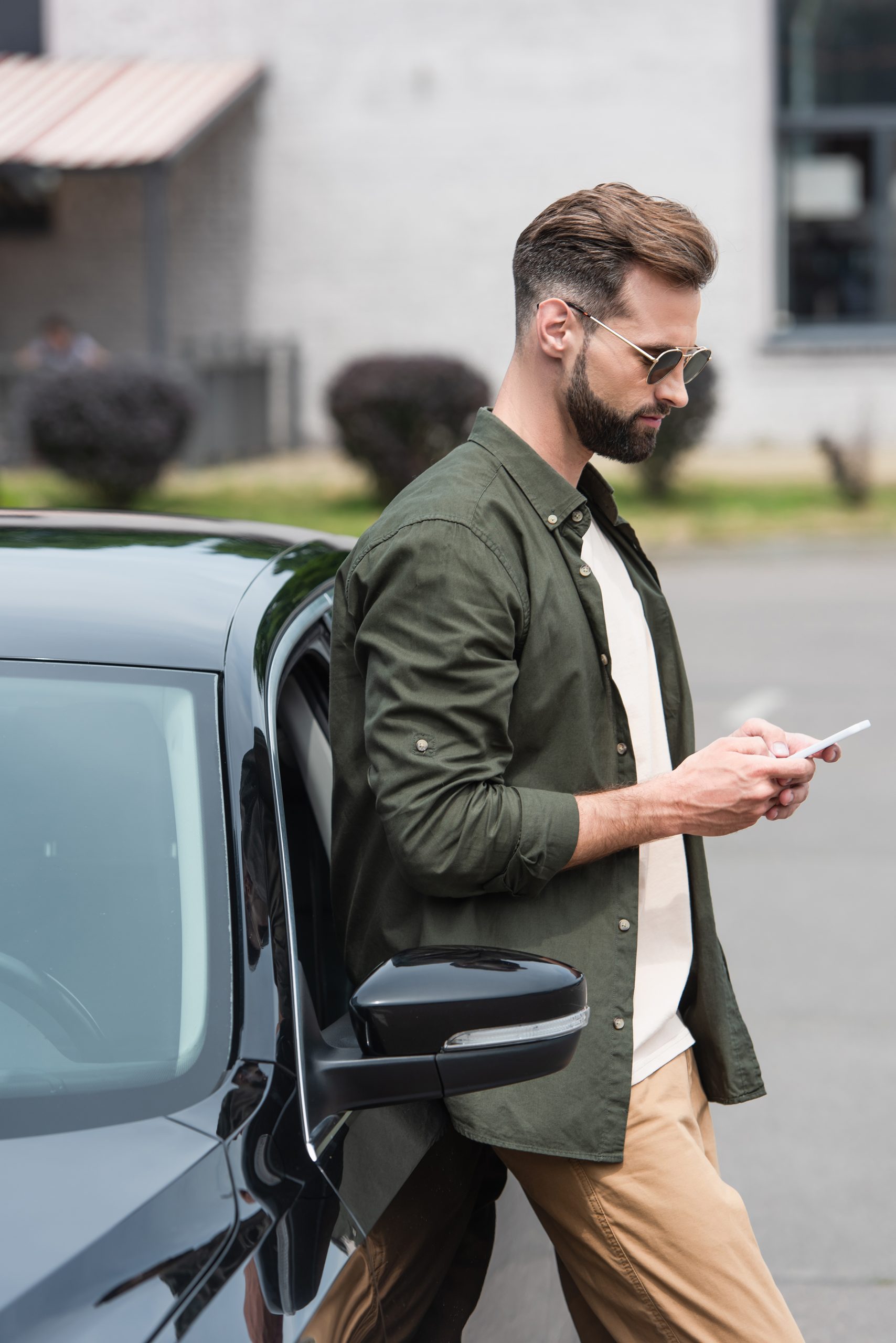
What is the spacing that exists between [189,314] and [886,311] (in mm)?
8814

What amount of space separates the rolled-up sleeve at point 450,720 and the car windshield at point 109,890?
0.23 meters

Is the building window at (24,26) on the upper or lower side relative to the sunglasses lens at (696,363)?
upper

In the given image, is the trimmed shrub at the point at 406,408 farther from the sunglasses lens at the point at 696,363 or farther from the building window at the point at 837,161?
the sunglasses lens at the point at 696,363

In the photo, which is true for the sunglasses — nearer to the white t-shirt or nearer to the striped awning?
the white t-shirt

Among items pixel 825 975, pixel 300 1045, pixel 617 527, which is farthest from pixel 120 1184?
pixel 825 975

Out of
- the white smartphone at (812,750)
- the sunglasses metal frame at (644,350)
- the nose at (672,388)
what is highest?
the sunglasses metal frame at (644,350)

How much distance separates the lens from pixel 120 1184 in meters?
1.65

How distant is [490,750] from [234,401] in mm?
18885

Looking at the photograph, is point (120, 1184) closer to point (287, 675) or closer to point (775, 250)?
point (287, 675)

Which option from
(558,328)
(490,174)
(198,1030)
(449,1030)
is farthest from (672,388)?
(490,174)

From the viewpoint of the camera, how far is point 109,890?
2.01m

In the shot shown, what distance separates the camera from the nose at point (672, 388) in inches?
83.7

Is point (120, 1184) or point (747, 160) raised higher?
point (747, 160)

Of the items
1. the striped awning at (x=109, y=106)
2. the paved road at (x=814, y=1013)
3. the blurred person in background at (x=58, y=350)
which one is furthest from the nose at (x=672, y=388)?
the striped awning at (x=109, y=106)
